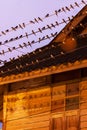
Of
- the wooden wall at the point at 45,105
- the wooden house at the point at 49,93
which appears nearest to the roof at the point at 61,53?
the wooden house at the point at 49,93

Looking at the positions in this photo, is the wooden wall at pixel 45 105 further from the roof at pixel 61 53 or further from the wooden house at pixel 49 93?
the roof at pixel 61 53

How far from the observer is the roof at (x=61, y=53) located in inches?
528

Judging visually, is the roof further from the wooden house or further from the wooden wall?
the wooden wall

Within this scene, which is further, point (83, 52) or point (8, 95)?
point (8, 95)

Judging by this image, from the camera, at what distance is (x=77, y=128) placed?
12.4 metres

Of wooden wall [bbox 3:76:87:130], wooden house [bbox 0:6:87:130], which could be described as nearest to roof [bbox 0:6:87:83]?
wooden house [bbox 0:6:87:130]

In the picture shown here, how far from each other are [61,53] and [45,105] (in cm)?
162

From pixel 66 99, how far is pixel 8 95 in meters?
2.22

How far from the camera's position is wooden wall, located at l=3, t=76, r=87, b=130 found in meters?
12.7

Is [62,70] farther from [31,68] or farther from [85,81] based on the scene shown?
[31,68]

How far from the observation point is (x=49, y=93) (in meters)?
13.4

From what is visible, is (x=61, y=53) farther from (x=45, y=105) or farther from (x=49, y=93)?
(x=45, y=105)

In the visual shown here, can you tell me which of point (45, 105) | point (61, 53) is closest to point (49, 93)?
point (45, 105)

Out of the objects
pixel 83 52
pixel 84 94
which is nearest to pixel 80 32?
pixel 83 52
